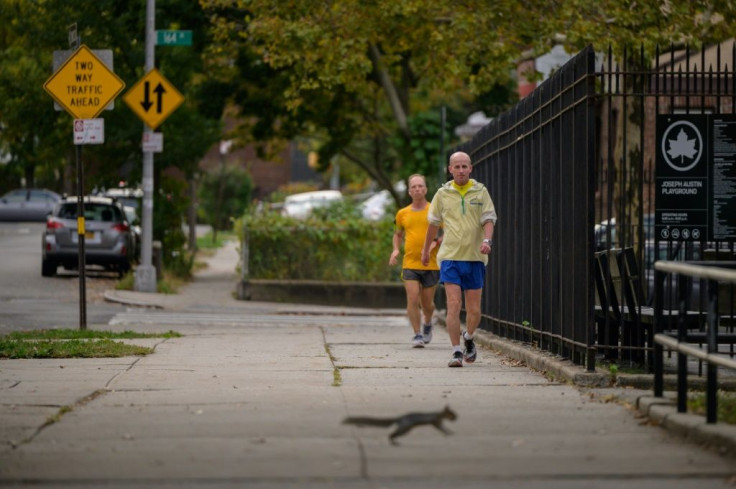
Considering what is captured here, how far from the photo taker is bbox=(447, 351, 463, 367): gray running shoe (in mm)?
11297

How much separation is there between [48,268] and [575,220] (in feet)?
61.8

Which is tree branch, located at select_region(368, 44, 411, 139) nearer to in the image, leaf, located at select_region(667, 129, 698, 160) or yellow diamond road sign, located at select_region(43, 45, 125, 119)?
yellow diamond road sign, located at select_region(43, 45, 125, 119)

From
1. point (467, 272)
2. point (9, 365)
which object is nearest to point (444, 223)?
point (467, 272)

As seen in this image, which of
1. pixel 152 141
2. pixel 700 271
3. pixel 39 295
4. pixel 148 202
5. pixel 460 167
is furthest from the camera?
pixel 148 202

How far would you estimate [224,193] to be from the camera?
47.7 meters

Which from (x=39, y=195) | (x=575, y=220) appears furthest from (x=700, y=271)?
(x=39, y=195)

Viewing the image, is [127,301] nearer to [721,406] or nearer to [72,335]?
[72,335]

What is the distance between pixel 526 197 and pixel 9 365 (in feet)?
16.0

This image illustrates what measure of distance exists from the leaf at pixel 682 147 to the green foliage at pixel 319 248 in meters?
13.8

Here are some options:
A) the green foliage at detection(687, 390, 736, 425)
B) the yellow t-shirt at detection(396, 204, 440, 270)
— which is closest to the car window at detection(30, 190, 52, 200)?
the yellow t-shirt at detection(396, 204, 440, 270)

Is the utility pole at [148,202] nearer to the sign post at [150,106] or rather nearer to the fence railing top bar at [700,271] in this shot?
the sign post at [150,106]

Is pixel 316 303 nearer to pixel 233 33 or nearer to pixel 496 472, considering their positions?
pixel 233 33

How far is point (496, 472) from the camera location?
6.37 m

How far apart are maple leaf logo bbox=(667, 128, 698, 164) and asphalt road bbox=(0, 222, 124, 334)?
9403 millimetres
